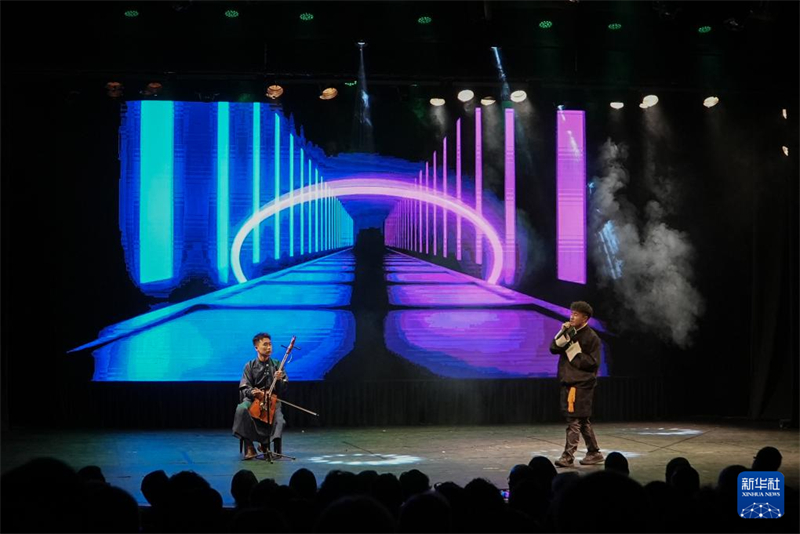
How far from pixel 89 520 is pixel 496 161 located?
28.1ft

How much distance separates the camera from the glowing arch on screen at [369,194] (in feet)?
34.3

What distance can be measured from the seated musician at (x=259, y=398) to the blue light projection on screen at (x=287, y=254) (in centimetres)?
196

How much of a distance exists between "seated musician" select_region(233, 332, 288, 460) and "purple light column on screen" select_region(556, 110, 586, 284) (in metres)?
4.13

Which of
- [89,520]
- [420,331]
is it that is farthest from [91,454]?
[89,520]

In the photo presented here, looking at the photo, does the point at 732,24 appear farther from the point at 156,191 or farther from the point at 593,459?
the point at 156,191

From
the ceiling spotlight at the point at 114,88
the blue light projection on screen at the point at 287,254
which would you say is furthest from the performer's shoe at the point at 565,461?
the ceiling spotlight at the point at 114,88

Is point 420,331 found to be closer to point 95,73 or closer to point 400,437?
point 400,437

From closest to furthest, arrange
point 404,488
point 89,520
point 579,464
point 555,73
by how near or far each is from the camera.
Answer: point 89,520, point 404,488, point 579,464, point 555,73

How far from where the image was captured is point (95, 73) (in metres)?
10.0

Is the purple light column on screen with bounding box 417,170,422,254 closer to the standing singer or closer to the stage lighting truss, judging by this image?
the stage lighting truss

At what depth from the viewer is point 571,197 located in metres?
11.0

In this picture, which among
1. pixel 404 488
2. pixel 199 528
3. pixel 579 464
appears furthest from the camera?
pixel 579 464

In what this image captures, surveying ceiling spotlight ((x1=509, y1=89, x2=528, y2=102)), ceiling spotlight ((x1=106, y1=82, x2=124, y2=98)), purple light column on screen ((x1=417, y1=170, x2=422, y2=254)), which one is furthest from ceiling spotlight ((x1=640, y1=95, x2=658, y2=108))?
ceiling spotlight ((x1=106, y1=82, x2=124, y2=98))

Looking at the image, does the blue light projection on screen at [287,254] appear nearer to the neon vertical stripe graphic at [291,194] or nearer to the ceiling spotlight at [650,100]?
the neon vertical stripe graphic at [291,194]
